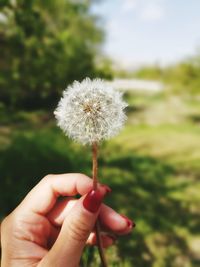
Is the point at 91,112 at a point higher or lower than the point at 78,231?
higher

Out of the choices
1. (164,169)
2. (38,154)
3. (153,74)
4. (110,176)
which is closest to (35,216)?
(110,176)

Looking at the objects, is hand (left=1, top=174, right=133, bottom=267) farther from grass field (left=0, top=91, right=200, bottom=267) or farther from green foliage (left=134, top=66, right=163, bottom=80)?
green foliage (left=134, top=66, right=163, bottom=80)

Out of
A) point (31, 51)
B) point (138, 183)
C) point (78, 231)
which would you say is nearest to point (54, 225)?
point (78, 231)

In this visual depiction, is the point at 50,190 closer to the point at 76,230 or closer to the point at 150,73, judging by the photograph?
the point at 76,230

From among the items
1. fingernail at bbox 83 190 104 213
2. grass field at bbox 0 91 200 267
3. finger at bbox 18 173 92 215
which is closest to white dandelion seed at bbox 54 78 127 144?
fingernail at bbox 83 190 104 213

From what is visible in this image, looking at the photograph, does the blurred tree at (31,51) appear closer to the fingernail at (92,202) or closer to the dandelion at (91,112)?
the dandelion at (91,112)

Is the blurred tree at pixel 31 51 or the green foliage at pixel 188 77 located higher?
the green foliage at pixel 188 77

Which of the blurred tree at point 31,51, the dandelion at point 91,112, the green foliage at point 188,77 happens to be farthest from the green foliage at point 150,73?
the dandelion at point 91,112
